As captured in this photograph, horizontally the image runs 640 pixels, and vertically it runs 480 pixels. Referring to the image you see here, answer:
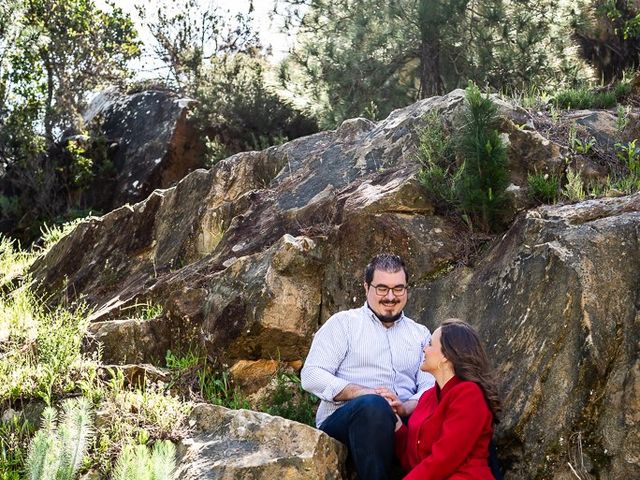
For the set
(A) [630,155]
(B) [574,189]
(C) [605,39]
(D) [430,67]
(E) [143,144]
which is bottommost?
(B) [574,189]

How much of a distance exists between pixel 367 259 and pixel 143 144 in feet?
28.7

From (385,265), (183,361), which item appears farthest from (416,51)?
(385,265)

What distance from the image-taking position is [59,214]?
567 inches

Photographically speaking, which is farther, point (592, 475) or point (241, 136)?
→ point (241, 136)

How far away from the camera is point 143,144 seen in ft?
47.4

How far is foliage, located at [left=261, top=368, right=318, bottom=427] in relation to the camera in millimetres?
6262

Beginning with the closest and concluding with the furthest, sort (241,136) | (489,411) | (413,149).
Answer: (489,411), (413,149), (241,136)

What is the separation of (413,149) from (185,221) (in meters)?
2.74

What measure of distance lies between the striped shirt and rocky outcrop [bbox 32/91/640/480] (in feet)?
1.72

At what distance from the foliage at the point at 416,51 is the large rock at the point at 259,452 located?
7.34m

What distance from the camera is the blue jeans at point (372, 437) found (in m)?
4.59

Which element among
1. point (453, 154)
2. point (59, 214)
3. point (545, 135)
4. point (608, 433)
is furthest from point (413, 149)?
point (59, 214)

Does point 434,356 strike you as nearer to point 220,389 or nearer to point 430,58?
point 220,389

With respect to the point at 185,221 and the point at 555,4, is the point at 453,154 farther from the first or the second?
the point at 555,4
